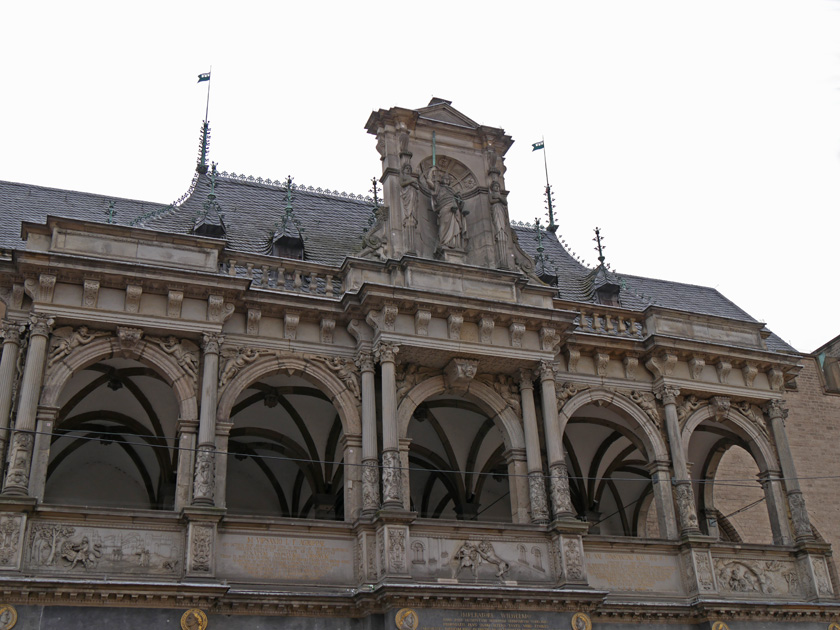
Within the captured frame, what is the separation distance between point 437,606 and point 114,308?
747 centimetres

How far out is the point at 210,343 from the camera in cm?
1684

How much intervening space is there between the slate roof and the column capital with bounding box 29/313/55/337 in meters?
3.02

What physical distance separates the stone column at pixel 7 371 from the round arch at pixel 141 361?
606 millimetres

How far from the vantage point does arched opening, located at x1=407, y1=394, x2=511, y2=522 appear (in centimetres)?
2097

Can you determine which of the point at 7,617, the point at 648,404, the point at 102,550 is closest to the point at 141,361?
the point at 102,550

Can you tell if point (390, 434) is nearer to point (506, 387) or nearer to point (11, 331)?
point (506, 387)

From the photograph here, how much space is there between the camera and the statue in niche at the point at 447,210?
19.7 metres

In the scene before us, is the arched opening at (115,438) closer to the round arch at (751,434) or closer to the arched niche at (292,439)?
the arched niche at (292,439)

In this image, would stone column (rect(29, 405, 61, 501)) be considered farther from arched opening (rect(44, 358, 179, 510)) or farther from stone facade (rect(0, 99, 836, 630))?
arched opening (rect(44, 358, 179, 510))

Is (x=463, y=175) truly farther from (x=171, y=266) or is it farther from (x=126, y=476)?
(x=126, y=476)

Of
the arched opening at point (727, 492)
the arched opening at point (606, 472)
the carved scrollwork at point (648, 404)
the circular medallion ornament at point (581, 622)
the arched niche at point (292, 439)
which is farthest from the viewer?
the arched opening at point (727, 492)

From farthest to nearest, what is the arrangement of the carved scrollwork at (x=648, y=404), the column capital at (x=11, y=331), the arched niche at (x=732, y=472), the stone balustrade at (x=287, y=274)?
the arched niche at (x=732, y=472) < the carved scrollwork at (x=648, y=404) < the stone balustrade at (x=287, y=274) < the column capital at (x=11, y=331)

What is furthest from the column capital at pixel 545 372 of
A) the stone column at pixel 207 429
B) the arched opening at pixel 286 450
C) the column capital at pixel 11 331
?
the column capital at pixel 11 331

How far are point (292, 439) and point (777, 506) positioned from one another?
33.9 ft
